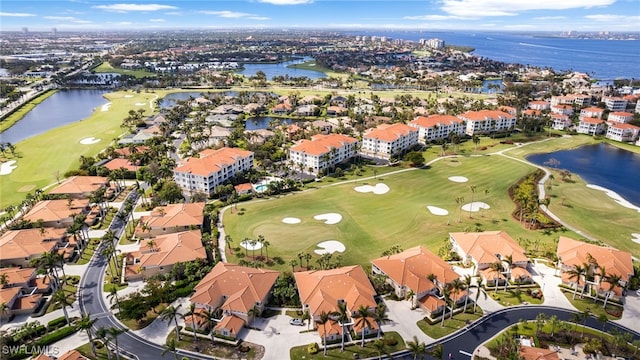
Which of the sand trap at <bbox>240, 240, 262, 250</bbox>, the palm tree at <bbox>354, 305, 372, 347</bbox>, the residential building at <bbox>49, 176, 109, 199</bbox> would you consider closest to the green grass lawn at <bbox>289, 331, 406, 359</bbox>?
the palm tree at <bbox>354, 305, 372, 347</bbox>

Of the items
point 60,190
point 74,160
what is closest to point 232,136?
point 74,160

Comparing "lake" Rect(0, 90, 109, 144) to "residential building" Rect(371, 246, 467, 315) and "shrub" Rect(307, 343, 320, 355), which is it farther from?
"residential building" Rect(371, 246, 467, 315)

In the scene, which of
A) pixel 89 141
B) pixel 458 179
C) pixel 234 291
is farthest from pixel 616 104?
pixel 89 141

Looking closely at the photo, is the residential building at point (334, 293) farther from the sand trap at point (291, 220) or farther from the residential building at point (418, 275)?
the sand trap at point (291, 220)

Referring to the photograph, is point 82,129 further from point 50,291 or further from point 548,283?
point 548,283

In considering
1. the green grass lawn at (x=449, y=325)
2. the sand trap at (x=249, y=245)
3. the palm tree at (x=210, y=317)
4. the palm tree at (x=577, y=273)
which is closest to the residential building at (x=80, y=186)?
A: the sand trap at (x=249, y=245)

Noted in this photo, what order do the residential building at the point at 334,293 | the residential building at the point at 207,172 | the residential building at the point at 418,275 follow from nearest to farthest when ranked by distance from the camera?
1. the residential building at the point at 334,293
2. the residential building at the point at 418,275
3. the residential building at the point at 207,172

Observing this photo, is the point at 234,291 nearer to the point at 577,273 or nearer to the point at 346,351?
the point at 346,351
